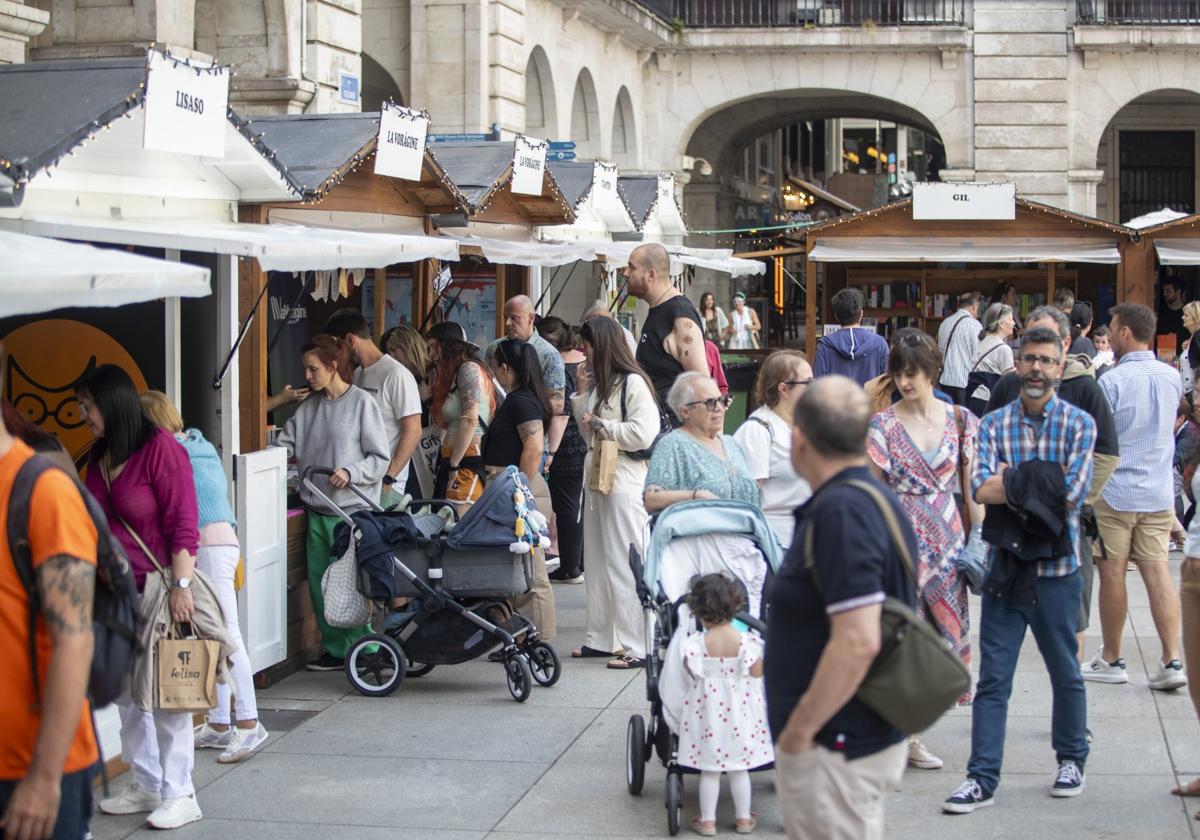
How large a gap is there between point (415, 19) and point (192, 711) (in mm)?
15926

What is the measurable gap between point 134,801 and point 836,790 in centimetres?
335

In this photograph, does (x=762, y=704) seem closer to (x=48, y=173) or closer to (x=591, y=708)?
(x=591, y=708)

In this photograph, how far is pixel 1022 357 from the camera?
6.30 meters

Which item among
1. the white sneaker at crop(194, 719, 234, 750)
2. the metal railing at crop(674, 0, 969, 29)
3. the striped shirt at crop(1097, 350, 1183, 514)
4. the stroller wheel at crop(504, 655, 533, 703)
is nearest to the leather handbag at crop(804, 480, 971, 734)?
the white sneaker at crop(194, 719, 234, 750)

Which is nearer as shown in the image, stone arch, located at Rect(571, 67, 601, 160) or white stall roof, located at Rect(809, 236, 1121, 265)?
white stall roof, located at Rect(809, 236, 1121, 265)

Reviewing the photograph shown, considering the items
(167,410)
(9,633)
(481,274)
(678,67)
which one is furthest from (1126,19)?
(9,633)

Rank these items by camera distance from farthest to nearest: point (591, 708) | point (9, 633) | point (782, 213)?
point (782, 213)
point (591, 708)
point (9, 633)

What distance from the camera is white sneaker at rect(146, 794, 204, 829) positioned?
621 cm

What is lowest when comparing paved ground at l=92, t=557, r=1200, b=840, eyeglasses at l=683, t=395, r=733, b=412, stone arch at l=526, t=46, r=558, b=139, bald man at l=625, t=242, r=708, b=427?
paved ground at l=92, t=557, r=1200, b=840

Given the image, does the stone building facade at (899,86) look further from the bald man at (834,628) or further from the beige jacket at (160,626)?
the bald man at (834,628)

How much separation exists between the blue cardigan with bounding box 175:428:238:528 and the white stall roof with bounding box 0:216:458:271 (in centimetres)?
76

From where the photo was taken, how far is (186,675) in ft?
20.2

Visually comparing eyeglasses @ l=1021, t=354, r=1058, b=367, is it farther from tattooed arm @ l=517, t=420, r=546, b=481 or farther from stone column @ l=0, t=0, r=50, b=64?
stone column @ l=0, t=0, r=50, b=64

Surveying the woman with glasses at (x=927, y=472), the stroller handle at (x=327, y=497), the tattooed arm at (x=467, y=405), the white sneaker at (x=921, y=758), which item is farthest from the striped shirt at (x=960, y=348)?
the woman with glasses at (x=927, y=472)
